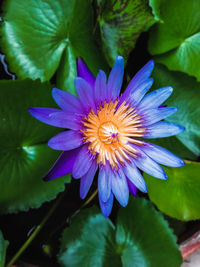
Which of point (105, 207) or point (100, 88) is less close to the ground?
point (100, 88)

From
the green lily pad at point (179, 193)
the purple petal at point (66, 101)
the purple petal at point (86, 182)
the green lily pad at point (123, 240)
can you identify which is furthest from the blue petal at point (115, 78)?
the green lily pad at point (123, 240)

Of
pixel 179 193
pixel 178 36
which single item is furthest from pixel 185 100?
pixel 179 193

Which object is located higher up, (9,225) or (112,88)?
(112,88)

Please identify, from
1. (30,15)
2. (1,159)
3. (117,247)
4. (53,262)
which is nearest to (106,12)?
(30,15)

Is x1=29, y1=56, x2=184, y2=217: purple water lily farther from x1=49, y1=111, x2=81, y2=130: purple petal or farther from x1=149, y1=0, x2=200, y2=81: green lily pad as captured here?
x1=149, y1=0, x2=200, y2=81: green lily pad

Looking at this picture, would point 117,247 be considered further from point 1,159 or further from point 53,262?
point 1,159

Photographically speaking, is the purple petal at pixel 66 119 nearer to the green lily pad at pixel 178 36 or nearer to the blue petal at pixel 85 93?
the blue petal at pixel 85 93

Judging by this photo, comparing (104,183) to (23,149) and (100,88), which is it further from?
(23,149)
